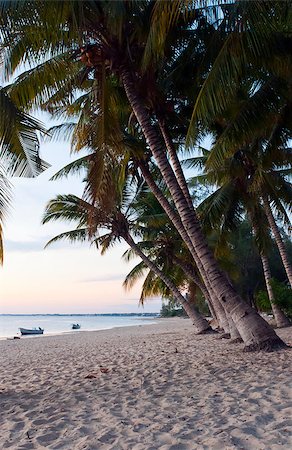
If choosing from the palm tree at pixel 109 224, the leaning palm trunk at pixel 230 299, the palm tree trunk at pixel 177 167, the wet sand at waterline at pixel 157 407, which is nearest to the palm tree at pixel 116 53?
the leaning palm trunk at pixel 230 299

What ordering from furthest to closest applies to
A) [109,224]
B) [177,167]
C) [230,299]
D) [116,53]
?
[109,224], [177,167], [116,53], [230,299]

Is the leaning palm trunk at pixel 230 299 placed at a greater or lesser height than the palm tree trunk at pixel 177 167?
lesser

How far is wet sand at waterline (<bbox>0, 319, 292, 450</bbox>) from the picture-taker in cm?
388

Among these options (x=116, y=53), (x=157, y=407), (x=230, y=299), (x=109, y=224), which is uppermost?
(x=116, y=53)

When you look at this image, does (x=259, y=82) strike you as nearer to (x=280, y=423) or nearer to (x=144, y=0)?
(x=144, y=0)

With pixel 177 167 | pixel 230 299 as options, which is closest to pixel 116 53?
pixel 177 167

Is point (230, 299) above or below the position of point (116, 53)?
below

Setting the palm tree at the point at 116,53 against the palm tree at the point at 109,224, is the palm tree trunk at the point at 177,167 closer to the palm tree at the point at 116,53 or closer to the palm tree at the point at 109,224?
the palm tree at the point at 116,53

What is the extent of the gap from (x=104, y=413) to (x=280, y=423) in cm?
194

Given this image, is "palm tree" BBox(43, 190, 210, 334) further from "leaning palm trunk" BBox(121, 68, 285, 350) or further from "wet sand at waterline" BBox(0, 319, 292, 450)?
"wet sand at waterline" BBox(0, 319, 292, 450)

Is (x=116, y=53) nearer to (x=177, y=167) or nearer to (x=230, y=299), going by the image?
(x=177, y=167)

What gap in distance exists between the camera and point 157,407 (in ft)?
16.4

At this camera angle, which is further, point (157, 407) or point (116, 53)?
point (116, 53)

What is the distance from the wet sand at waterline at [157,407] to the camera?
12.7 ft
